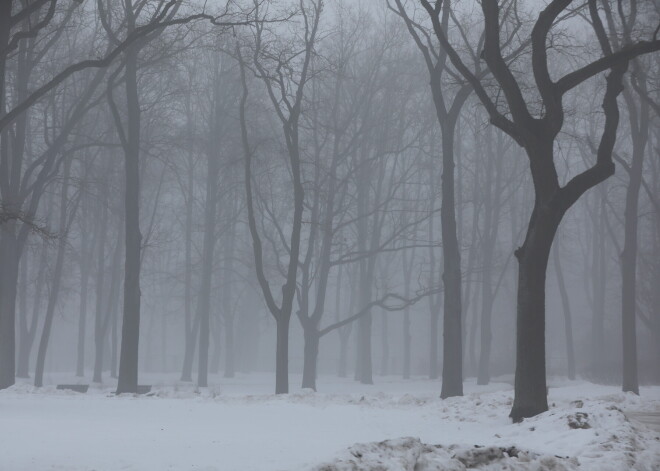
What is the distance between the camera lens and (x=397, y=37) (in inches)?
1296

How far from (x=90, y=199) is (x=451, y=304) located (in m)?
20.4

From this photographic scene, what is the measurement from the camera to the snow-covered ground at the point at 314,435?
23.0 ft

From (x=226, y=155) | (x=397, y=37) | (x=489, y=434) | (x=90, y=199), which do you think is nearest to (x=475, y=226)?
(x=397, y=37)

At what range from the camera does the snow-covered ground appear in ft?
23.0

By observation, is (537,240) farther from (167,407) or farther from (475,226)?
(475,226)

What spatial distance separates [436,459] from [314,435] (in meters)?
4.08

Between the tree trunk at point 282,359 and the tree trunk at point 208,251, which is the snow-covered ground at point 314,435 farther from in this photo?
the tree trunk at point 208,251

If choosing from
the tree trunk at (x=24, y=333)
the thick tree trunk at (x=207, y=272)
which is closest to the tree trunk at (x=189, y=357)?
the thick tree trunk at (x=207, y=272)

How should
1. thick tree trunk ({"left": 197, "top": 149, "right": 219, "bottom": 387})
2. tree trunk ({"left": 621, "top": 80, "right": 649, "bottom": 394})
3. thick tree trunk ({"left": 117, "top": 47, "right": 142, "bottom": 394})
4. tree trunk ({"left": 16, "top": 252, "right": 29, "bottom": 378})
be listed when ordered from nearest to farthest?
thick tree trunk ({"left": 117, "top": 47, "right": 142, "bottom": 394}) → tree trunk ({"left": 621, "top": 80, "right": 649, "bottom": 394}) → thick tree trunk ({"left": 197, "top": 149, "right": 219, "bottom": 387}) → tree trunk ({"left": 16, "top": 252, "right": 29, "bottom": 378})

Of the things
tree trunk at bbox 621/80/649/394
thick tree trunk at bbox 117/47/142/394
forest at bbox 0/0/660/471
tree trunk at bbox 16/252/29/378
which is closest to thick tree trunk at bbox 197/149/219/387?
forest at bbox 0/0/660/471

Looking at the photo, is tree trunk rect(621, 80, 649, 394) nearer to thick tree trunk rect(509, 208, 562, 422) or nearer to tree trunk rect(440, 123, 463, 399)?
tree trunk rect(440, 123, 463, 399)

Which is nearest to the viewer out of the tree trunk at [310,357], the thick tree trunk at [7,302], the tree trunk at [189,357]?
the thick tree trunk at [7,302]

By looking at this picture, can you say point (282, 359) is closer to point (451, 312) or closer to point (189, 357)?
point (451, 312)

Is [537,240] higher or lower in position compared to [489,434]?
higher
